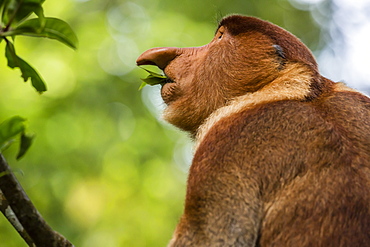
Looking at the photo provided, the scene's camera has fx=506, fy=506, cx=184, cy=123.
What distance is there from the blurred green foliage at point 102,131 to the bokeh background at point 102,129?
0.05 ft

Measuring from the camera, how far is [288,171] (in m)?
2.34

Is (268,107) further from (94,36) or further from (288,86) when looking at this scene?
(94,36)

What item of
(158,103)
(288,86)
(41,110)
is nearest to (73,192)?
(41,110)

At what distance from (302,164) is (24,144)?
124 cm

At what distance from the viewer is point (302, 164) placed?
7.69ft

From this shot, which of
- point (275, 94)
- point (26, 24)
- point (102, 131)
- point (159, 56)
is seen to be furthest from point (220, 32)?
point (102, 131)

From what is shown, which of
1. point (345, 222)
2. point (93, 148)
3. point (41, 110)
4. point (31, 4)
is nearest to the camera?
point (31, 4)

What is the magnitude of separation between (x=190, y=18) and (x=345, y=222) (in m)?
7.01

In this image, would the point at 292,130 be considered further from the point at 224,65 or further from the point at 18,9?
the point at 18,9

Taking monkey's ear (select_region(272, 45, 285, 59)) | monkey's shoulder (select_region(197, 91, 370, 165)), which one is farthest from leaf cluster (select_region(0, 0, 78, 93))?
monkey's ear (select_region(272, 45, 285, 59))

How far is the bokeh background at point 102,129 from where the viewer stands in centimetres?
759

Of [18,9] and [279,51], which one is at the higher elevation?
[279,51]

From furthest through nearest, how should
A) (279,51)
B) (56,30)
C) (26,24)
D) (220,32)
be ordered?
(220,32) < (279,51) < (56,30) < (26,24)

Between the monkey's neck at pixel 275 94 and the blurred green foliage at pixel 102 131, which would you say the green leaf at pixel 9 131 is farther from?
the blurred green foliage at pixel 102 131
